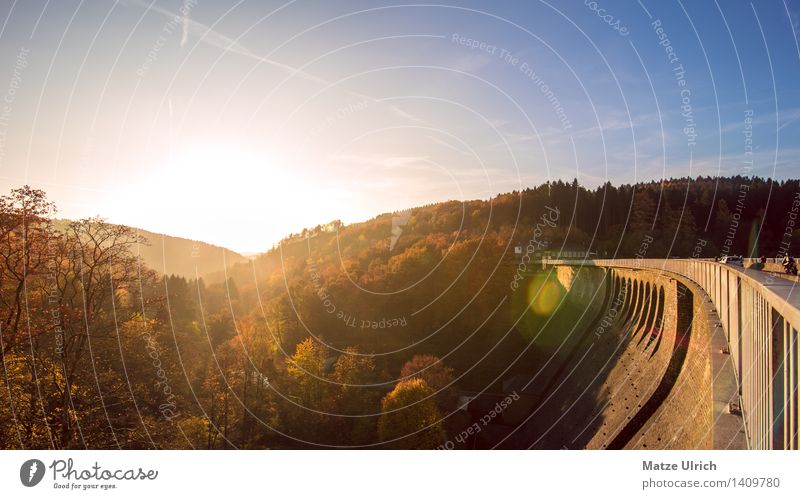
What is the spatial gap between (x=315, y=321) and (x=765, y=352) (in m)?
58.0

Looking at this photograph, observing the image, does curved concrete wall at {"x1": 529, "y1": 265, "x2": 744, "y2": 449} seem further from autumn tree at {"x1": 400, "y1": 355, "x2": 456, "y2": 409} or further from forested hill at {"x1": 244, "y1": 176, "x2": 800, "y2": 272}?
forested hill at {"x1": 244, "y1": 176, "x2": 800, "y2": 272}

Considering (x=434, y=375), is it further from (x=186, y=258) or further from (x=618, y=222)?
(x=186, y=258)

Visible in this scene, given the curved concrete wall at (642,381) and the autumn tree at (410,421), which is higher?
the curved concrete wall at (642,381)

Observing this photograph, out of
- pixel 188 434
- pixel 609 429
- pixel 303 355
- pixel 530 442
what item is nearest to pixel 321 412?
pixel 303 355

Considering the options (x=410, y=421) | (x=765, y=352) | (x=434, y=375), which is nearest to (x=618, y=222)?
(x=434, y=375)

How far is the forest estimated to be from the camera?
12523 mm

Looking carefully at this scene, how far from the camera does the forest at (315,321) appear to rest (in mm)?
12523

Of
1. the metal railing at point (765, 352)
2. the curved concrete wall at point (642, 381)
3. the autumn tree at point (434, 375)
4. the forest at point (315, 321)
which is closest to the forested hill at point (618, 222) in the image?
the forest at point (315, 321)

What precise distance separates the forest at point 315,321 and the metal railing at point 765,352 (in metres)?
6.26

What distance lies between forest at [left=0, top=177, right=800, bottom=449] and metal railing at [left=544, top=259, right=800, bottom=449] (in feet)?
20.5

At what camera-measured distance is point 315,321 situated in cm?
6125
